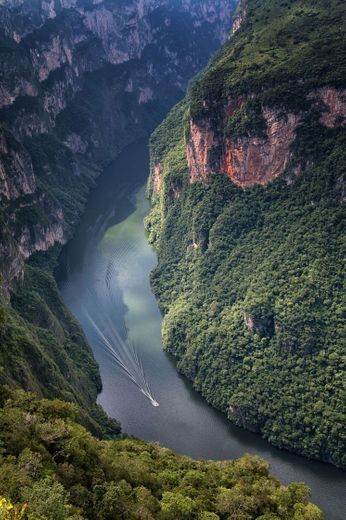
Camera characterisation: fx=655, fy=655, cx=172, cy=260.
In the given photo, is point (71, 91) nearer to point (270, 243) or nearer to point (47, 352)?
point (270, 243)

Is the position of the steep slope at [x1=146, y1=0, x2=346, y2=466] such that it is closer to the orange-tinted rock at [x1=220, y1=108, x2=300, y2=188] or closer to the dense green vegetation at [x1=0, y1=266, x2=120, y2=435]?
the orange-tinted rock at [x1=220, y1=108, x2=300, y2=188]

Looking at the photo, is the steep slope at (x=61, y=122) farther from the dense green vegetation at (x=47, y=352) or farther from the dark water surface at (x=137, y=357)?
the dark water surface at (x=137, y=357)

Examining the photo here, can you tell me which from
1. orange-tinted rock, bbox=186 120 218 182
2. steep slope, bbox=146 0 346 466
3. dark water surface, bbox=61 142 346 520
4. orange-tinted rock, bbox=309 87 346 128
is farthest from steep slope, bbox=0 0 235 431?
orange-tinted rock, bbox=309 87 346 128

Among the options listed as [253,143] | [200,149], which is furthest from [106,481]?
[200,149]

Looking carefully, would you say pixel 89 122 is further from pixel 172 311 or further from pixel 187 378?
pixel 187 378

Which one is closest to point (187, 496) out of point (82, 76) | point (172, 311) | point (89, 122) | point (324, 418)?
point (324, 418)

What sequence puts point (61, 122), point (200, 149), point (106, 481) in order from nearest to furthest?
point (106, 481) → point (200, 149) → point (61, 122)
